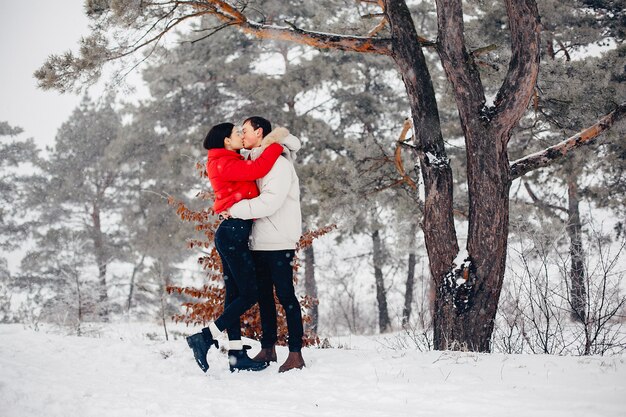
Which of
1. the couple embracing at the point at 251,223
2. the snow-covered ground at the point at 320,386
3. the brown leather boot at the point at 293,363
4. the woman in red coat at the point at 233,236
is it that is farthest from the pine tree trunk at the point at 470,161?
the woman in red coat at the point at 233,236

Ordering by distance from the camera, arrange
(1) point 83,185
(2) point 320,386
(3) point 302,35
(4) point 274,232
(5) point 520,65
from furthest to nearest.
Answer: (1) point 83,185 < (3) point 302,35 < (5) point 520,65 < (4) point 274,232 < (2) point 320,386

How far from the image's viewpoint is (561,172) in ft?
35.1

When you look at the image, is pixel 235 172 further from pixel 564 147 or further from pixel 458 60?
pixel 564 147

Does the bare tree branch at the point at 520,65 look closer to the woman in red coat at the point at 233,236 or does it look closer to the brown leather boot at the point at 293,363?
the woman in red coat at the point at 233,236

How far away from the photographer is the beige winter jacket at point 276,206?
333cm

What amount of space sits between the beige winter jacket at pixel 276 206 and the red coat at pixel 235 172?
7cm

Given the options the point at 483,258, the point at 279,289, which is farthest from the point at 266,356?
the point at 483,258

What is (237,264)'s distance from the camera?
3428 mm

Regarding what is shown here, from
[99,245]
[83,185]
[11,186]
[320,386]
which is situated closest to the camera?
[320,386]

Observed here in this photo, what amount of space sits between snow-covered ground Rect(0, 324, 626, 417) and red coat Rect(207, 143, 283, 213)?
1.23 metres

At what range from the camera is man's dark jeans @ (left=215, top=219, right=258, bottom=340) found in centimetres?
342

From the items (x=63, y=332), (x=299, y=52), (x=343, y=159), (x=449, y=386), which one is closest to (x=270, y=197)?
(x=449, y=386)

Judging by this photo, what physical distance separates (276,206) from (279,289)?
24.2 inches

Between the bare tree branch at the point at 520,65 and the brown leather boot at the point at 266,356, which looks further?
the bare tree branch at the point at 520,65
